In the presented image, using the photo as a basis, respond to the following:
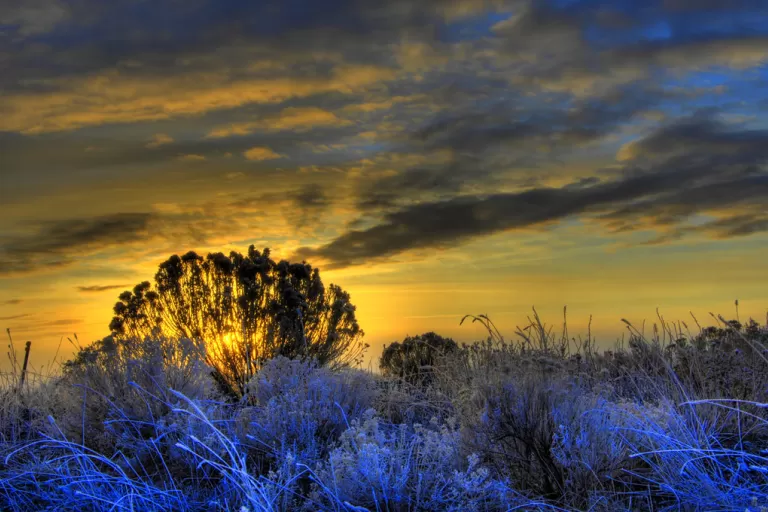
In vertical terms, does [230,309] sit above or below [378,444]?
above

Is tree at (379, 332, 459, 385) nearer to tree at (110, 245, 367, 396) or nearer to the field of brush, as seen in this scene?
tree at (110, 245, 367, 396)

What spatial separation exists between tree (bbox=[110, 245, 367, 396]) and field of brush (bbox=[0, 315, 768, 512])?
5.82 m

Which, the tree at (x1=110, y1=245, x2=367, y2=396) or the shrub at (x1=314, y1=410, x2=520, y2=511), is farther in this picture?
the tree at (x1=110, y1=245, x2=367, y2=396)

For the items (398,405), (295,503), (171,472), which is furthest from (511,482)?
(398,405)

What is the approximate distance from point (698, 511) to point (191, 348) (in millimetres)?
5725

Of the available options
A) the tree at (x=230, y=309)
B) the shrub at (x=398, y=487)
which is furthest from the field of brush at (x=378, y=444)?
the tree at (x=230, y=309)

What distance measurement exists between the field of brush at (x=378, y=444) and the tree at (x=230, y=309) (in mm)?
5820

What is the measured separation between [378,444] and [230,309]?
9726 millimetres

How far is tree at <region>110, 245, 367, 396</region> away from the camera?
14.8 metres

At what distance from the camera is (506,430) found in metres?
5.84

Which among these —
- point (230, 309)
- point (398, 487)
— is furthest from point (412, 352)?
point (398, 487)

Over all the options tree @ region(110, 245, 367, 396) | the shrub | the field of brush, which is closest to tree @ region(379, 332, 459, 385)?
tree @ region(110, 245, 367, 396)

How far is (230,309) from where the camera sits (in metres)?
14.9

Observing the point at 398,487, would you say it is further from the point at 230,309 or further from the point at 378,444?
the point at 230,309
